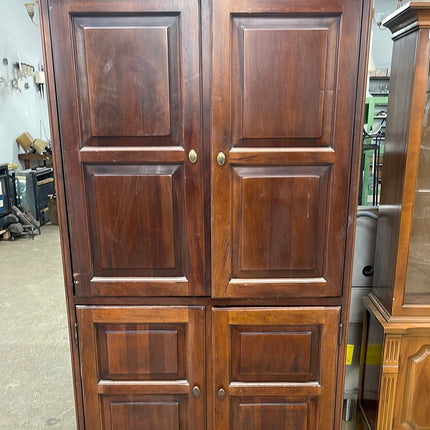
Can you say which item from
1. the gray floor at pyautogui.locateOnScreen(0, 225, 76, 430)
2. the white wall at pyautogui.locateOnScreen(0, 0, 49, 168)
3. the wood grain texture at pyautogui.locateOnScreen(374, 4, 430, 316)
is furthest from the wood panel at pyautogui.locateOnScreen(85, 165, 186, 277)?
the white wall at pyautogui.locateOnScreen(0, 0, 49, 168)

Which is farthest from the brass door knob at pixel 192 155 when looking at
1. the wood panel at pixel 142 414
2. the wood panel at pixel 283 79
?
the wood panel at pixel 142 414

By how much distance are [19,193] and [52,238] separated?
2.50ft

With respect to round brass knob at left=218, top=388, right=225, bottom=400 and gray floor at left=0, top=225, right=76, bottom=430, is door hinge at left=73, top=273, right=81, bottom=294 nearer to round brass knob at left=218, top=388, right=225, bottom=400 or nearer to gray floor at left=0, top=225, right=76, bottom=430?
round brass knob at left=218, top=388, right=225, bottom=400

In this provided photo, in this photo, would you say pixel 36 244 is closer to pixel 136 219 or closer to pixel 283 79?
pixel 136 219

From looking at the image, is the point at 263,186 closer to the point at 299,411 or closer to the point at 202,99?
the point at 202,99

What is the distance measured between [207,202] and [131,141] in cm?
27

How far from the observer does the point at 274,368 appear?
4.34 feet

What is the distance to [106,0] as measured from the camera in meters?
1.07

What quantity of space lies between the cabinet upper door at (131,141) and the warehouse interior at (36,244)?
81 centimetres

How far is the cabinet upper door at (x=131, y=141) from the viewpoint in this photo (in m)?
1.09

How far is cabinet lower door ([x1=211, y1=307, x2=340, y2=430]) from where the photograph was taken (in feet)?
4.20

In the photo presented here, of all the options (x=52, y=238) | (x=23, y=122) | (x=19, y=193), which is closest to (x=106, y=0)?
(x=52, y=238)

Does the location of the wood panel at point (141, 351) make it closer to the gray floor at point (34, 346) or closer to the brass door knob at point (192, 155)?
the brass door knob at point (192, 155)

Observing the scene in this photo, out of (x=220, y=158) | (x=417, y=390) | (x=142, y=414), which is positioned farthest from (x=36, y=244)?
(x=417, y=390)
